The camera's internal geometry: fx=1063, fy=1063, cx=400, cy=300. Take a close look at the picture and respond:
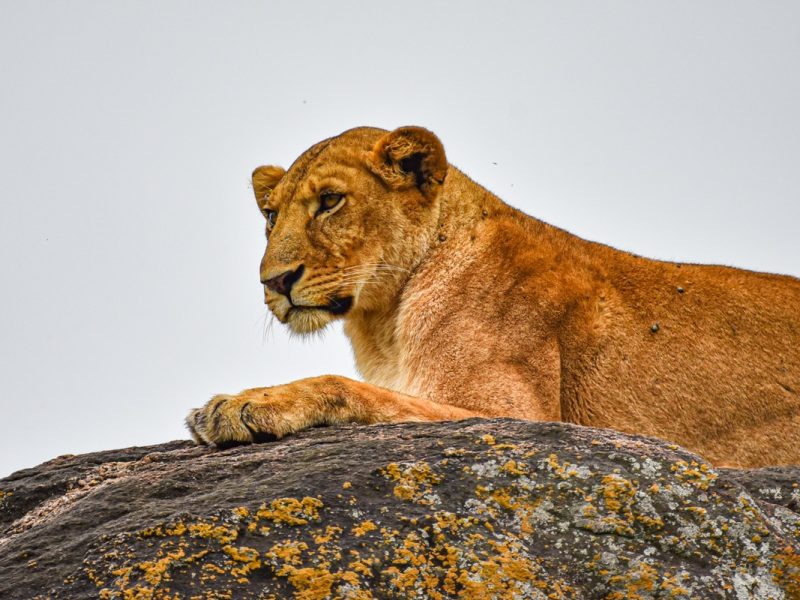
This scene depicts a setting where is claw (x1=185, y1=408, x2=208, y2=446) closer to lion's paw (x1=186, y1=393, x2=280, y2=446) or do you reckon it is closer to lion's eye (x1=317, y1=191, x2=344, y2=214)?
lion's paw (x1=186, y1=393, x2=280, y2=446)

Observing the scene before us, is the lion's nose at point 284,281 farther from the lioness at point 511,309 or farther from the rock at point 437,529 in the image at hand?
the rock at point 437,529

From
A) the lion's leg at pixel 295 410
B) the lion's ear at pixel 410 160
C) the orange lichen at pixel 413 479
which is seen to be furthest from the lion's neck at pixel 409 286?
the orange lichen at pixel 413 479

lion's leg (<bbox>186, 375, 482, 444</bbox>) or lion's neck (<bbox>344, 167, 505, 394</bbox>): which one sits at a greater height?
lion's neck (<bbox>344, 167, 505, 394</bbox>)

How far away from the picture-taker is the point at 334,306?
26.6ft

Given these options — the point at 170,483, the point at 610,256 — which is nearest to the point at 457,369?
the point at 610,256

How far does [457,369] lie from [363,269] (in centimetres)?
125

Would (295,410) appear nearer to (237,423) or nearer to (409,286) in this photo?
(237,423)

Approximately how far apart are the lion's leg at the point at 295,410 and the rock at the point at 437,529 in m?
0.81

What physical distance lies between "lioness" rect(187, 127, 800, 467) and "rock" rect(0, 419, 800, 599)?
6.55 feet

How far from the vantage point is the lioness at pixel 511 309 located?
294 inches

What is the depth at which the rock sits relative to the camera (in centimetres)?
398

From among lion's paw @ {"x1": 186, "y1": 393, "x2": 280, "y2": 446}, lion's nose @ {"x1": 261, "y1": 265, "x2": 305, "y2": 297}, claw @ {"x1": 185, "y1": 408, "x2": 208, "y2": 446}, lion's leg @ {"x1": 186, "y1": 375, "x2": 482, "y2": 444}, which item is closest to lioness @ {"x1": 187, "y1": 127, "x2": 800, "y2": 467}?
lion's nose @ {"x1": 261, "y1": 265, "x2": 305, "y2": 297}

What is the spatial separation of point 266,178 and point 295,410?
153 inches

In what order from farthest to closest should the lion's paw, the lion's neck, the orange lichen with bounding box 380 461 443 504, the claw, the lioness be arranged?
1. the lion's neck
2. the lioness
3. the claw
4. the lion's paw
5. the orange lichen with bounding box 380 461 443 504
